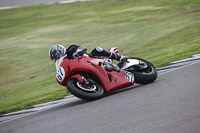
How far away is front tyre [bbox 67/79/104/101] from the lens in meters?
6.53

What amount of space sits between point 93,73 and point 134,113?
1.91 meters

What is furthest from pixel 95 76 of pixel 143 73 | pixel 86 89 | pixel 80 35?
pixel 80 35

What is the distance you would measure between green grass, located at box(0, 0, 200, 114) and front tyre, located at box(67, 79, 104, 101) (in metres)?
1.66

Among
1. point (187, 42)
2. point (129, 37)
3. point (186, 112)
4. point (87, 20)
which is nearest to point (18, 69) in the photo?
point (129, 37)

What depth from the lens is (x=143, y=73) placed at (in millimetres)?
7406

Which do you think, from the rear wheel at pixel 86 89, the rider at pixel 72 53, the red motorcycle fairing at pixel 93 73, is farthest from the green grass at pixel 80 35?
the rear wheel at pixel 86 89

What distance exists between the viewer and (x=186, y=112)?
4.70 meters

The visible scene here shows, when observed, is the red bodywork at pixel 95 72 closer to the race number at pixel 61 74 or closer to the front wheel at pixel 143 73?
the race number at pixel 61 74

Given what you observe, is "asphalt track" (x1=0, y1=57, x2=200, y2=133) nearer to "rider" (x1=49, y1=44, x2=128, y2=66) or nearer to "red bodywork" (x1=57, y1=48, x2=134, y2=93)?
"red bodywork" (x1=57, y1=48, x2=134, y2=93)

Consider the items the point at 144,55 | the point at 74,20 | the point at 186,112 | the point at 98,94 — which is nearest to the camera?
the point at 186,112

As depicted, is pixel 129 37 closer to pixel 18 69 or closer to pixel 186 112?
pixel 18 69

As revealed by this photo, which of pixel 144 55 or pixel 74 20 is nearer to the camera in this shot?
pixel 144 55

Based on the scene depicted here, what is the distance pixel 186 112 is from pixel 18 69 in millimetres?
10301

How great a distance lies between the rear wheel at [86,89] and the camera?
653cm
